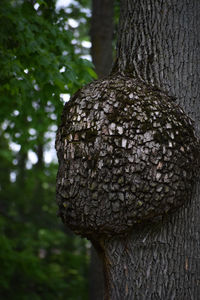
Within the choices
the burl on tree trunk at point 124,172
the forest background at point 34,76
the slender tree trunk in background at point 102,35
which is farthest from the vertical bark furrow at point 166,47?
the slender tree trunk in background at point 102,35

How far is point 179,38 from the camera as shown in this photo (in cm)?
222

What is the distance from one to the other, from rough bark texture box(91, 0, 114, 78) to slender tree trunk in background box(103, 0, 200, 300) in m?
2.75

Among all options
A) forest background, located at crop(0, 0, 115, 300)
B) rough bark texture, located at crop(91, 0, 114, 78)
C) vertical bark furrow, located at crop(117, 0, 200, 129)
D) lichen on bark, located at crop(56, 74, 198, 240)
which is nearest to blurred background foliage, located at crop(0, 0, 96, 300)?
forest background, located at crop(0, 0, 115, 300)

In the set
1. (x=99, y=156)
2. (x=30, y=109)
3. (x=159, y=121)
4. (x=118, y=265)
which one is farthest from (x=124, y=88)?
(x=30, y=109)

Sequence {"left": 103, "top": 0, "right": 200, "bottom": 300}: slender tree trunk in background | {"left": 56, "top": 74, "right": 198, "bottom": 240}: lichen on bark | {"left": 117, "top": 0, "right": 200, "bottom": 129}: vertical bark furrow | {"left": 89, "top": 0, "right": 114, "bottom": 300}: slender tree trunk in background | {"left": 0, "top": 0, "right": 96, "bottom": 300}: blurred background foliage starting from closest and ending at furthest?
1. {"left": 56, "top": 74, "right": 198, "bottom": 240}: lichen on bark
2. {"left": 103, "top": 0, "right": 200, "bottom": 300}: slender tree trunk in background
3. {"left": 117, "top": 0, "right": 200, "bottom": 129}: vertical bark furrow
4. {"left": 0, "top": 0, "right": 96, "bottom": 300}: blurred background foliage
5. {"left": 89, "top": 0, "right": 114, "bottom": 300}: slender tree trunk in background

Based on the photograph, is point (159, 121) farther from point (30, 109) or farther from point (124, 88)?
point (30, 109)

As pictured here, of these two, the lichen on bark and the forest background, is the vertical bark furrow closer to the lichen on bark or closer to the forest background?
the lichen on bark

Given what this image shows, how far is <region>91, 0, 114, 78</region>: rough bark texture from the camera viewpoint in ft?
17.2

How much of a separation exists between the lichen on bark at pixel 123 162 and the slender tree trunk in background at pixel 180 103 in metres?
0.14

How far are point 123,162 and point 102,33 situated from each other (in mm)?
4028

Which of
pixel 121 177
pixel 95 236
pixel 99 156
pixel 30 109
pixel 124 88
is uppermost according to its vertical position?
pixel 30 109

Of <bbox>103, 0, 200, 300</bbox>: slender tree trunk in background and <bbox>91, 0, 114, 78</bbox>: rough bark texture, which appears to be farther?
<bbox>91, 0, 114, 78</bbox>: rough bark texture

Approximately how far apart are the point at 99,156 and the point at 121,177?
0.59 feet

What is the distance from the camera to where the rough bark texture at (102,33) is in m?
5.25
